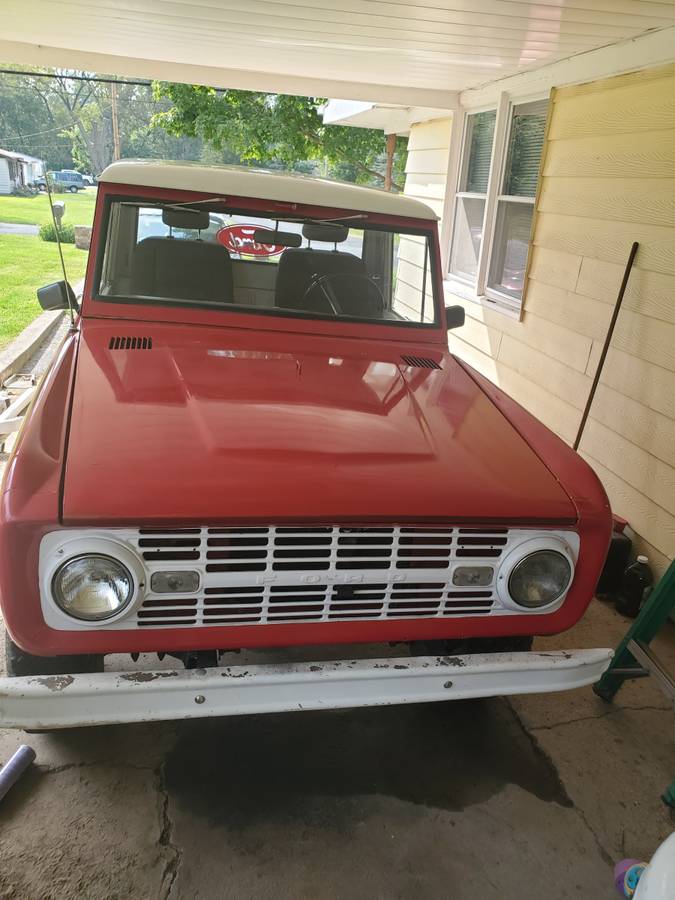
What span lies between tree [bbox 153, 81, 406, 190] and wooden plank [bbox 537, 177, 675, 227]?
25.4 ft

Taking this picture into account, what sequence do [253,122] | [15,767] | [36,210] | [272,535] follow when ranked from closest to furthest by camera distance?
[272,535], [15,767], [253,122], [36,210]

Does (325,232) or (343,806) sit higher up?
(325,232)

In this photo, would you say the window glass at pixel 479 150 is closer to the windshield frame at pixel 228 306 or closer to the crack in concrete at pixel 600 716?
the windshield frame at pixel 228 306

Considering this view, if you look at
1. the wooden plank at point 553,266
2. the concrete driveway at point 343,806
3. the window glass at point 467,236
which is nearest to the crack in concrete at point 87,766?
the concrete driveway at point 343,806

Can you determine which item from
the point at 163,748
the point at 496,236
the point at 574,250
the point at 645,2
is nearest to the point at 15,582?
the point at 163,748

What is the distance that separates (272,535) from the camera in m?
1.84

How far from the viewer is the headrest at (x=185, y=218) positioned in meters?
3.04

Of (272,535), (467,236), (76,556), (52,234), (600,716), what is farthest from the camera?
(52,234)

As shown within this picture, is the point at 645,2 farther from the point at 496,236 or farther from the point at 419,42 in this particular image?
the point at 496,236

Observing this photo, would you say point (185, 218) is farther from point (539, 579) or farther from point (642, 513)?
point (642, 513)

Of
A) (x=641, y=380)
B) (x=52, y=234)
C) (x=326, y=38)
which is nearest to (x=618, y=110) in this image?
(x=641, y=380)

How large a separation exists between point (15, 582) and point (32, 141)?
40.0m

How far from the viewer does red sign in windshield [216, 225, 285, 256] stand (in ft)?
10.3

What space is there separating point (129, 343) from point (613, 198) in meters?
3.11
